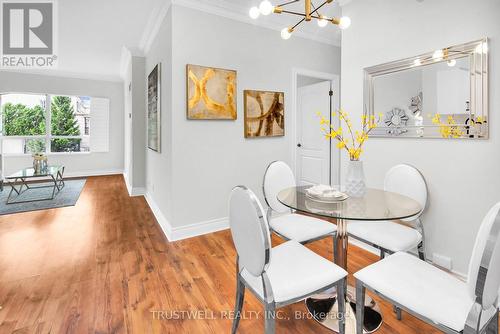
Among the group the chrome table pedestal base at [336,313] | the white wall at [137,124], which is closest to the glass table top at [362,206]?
the chrome table pedestal base at [336,313]

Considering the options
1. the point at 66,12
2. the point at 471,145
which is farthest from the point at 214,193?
the point at 66,12

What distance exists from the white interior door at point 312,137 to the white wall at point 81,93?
5.48m

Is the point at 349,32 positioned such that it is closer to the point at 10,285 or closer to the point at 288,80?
the point at 288,80

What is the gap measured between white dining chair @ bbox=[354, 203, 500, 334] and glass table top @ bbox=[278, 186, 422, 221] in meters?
0.25

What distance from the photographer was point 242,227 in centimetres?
125

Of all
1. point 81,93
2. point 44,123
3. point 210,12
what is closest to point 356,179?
point 210,12

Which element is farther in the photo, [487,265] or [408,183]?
[408,183]

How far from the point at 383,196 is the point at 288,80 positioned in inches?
93.7

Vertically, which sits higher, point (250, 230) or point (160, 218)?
point (250, 230)

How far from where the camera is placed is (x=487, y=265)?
0.90 metres

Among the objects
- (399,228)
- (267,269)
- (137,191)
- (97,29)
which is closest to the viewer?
(267,269)

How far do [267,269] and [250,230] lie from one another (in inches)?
10.3

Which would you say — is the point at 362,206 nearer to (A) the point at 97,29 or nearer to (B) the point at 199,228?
(B) the point at 199,228

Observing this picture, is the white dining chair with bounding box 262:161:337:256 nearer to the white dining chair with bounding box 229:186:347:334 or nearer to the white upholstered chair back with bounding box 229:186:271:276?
the white dining chair with bounding box 229:186:347:334
